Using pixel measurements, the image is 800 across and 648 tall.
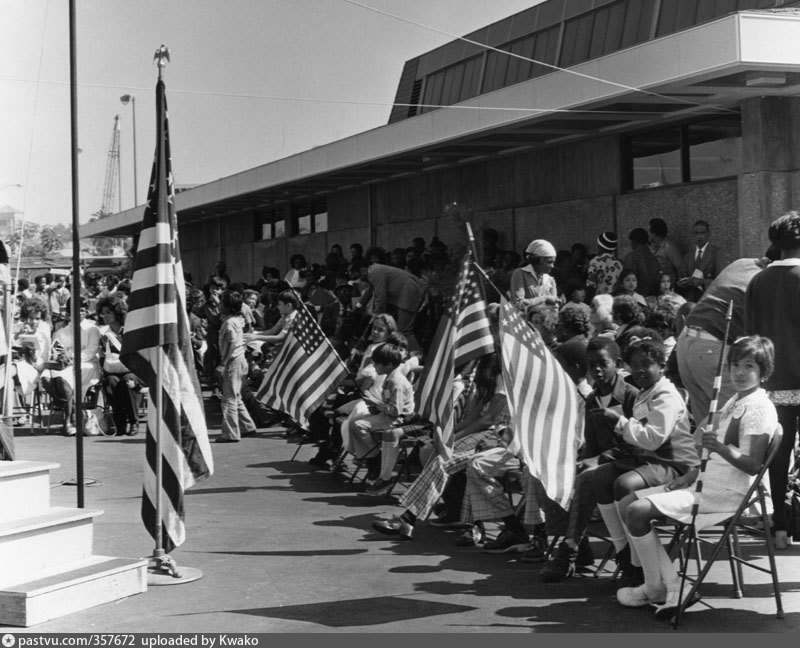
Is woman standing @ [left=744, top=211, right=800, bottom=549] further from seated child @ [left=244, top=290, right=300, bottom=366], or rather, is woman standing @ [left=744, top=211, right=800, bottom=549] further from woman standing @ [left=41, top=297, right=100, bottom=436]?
woman standing @ [left=41, top=297, right=100, bottom=436]

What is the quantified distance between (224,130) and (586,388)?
4920 mm

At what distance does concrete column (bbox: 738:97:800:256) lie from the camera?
506 inches

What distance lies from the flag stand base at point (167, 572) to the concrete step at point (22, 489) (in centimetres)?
77

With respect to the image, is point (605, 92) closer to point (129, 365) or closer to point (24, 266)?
point (129, 365)

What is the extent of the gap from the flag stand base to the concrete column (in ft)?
26.2

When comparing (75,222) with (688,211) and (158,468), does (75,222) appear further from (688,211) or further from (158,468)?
(688,211)

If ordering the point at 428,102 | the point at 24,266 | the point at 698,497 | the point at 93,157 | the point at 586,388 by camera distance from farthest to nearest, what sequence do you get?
the point at 24,266 < the point at 428,102 < the point at 93,157 < the point at 586,388 < the point at 698,497

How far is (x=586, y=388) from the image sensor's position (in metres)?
8.05

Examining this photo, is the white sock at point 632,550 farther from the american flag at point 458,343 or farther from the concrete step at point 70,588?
the concrete step at point 70,588

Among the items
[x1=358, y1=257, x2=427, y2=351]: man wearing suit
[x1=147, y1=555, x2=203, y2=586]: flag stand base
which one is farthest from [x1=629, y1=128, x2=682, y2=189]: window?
[x1=147, y1=555, x2=203, y2=586]: flag stand base

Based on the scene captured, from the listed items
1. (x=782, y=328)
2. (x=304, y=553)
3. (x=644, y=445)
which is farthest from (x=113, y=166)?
(x=644, y=445)

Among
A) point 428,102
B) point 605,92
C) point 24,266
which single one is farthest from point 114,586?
point 24,266

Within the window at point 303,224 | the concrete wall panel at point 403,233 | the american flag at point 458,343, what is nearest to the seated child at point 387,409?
the american flag at point 458,343

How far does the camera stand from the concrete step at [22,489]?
23.0 ft
